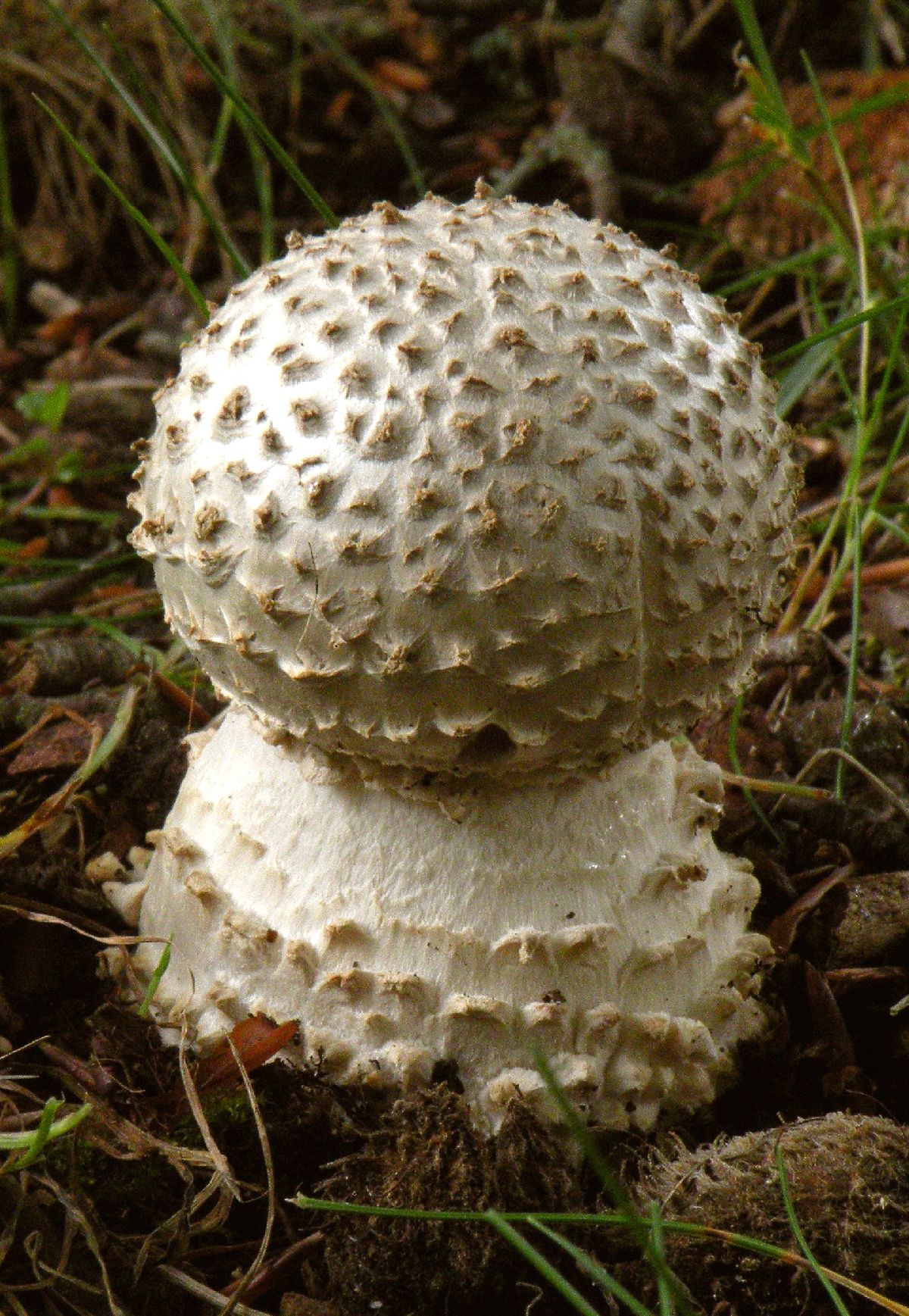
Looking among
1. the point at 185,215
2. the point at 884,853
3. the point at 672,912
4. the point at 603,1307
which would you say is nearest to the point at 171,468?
the point at 672,912

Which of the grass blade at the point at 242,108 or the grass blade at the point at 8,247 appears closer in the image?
the grass blade at the point at 242,108

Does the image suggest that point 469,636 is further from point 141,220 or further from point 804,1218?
point 141,220

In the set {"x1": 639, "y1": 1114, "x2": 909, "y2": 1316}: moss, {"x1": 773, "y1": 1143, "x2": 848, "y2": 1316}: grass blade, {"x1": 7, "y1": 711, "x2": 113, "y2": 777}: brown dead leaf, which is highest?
{"x1": 7, "y1": 711, "x2": 113, "y2": 777}: brown dead leaf

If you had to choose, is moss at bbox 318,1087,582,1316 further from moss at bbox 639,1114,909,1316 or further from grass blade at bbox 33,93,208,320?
grass blade at bbox 33,93,208,320

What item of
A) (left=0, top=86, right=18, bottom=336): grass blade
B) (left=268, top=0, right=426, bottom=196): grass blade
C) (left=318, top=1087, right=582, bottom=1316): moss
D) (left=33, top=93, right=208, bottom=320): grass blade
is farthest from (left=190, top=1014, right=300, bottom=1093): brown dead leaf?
(left=0, top=86, right=18, bottom=336): grass blade

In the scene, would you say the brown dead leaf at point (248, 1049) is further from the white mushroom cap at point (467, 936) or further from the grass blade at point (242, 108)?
the grass blade at point (242, 108)

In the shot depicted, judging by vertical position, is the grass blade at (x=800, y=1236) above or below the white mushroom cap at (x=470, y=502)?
below

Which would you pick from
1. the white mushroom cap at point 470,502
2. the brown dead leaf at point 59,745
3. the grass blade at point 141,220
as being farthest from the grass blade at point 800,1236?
the grass blade at point 141,220

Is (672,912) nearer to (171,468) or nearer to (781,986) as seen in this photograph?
(781,986)
